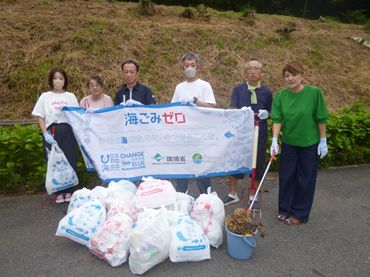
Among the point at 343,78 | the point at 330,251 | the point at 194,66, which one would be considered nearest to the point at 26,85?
the point at 194,66

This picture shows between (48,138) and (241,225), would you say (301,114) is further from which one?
(48,138)

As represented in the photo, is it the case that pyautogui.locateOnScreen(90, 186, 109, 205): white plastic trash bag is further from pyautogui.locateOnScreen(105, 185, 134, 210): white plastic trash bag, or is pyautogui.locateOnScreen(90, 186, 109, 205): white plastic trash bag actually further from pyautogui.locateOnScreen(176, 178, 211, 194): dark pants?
pyautogui.locateOnScreen(176, 178, 211, 194): dark pants

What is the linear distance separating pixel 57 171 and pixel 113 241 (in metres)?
1.59

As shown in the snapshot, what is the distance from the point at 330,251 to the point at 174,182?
2.52 m

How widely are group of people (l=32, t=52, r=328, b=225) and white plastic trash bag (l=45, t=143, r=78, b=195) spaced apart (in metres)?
0.17

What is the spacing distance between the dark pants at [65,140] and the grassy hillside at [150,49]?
3.53 m

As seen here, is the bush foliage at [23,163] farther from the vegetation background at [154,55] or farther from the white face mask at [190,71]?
the white face mask at [190,71]

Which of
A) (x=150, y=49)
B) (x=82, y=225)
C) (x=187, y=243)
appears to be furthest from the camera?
(x=150, y=49)

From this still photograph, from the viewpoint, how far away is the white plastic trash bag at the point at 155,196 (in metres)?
3.68

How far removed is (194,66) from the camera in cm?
431

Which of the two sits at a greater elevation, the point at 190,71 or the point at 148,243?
the point at 190,71

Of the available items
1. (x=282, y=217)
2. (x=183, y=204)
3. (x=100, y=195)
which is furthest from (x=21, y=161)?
(x=282, y=217)

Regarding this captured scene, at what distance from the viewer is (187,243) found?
325 centimetres

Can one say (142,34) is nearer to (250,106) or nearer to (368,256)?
(250,106)
